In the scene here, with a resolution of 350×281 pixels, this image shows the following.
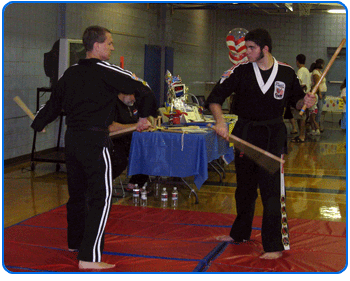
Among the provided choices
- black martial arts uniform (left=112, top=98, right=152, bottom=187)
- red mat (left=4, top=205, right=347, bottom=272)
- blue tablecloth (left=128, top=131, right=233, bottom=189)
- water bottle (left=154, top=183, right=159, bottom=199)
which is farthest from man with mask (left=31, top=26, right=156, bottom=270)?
water bottle (left=154, top=183, right=159, bottom=199)

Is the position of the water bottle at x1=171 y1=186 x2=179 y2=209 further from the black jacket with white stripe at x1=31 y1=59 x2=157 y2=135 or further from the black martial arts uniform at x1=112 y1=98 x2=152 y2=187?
the black jacket with white stripe at x1=31 y1=59 x2=157 y2=135

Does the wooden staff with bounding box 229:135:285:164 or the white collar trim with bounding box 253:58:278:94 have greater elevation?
the white collar trim with bounding box 253:58:278:94

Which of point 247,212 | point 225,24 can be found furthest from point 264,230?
point 225,24

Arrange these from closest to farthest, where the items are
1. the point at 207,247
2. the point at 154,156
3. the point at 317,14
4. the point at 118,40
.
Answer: the point at 207,247
the point at 154,156
the point at 118,40
the point at 317,14

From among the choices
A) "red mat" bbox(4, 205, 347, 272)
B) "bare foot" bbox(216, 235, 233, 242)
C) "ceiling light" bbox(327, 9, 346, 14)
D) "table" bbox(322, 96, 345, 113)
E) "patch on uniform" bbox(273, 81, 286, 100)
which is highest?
"ceiling light" bbox(327, 9, 346, 14)

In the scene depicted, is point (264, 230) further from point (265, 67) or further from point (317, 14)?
point (317, 14)

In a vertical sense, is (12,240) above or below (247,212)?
below

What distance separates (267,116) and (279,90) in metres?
0.19

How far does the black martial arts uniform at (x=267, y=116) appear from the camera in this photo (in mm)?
3281

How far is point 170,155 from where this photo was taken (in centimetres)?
475

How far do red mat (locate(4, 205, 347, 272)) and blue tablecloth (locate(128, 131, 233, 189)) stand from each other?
498 mm

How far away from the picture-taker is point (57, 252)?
10.9 ft

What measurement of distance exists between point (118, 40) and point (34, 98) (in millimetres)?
2745

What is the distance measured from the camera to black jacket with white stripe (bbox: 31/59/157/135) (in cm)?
294
